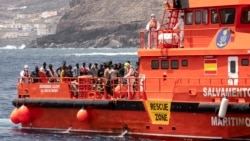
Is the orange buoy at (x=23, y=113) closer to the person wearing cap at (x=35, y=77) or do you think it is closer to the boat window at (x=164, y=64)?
the person wearing cap at (x=35, y=77)

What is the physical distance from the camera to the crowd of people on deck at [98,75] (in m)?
26.7

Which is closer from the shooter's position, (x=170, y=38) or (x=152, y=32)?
(x=170, y=38)

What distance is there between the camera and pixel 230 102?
23766 mm

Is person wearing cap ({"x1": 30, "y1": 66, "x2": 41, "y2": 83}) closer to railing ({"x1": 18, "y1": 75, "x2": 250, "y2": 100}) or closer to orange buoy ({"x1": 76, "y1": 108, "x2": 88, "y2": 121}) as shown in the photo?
railing ({"x1": 18, "y1": 75, "x2": 250, "y2": 100})

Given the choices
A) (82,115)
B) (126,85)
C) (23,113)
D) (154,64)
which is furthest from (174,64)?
(23,113)

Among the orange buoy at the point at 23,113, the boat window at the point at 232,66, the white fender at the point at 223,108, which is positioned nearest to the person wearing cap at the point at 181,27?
the boat window at the point at 232,66

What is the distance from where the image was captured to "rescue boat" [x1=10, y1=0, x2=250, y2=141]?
2395 centimetres

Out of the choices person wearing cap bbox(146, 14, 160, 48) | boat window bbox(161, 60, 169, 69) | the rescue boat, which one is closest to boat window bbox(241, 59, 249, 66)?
the rescue boat

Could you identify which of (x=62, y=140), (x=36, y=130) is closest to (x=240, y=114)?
(x=62, y=140)

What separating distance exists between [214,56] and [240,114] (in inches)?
77.3

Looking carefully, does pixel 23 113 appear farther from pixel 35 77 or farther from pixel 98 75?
pixel 98 75

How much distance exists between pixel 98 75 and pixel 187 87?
4573mm

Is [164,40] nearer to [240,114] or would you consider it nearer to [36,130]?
[240,114]

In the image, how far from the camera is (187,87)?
80.7 ft
